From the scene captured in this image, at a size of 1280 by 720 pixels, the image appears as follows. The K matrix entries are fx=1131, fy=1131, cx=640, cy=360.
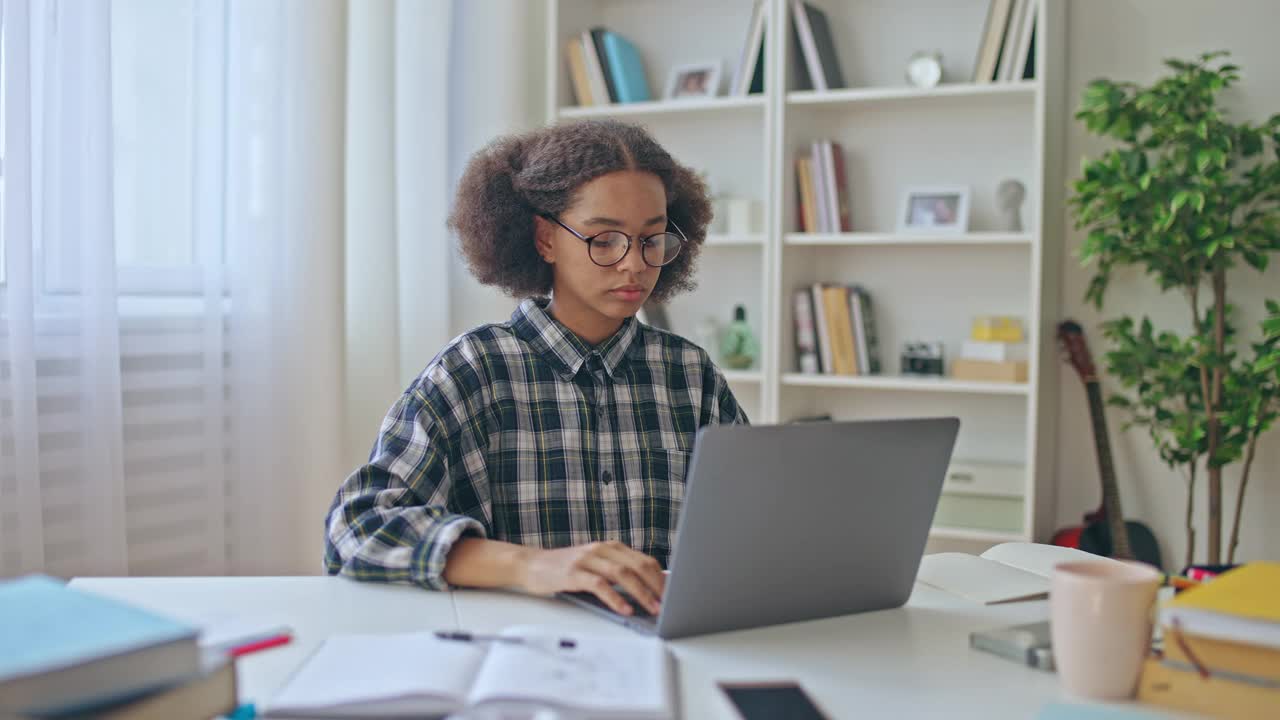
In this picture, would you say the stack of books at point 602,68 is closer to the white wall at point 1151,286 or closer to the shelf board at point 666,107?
the shelf board at point 666,107

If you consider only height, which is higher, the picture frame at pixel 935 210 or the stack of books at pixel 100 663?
the picture frame at pixel 935 210

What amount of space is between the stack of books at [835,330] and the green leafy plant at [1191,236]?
2.02 feet

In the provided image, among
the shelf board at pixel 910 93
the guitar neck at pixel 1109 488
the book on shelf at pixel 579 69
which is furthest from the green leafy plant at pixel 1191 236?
the book on shelf at pixel 579 69

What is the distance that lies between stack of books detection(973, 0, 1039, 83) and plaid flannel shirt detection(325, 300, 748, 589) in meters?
1.75

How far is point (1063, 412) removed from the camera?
3.28 m

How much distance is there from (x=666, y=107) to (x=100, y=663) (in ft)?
9.14

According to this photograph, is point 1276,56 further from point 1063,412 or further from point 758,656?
point 758,656

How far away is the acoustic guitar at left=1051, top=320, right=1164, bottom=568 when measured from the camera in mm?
3031

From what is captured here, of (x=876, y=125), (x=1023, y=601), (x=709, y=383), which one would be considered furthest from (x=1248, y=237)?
(x=1023, y=601)

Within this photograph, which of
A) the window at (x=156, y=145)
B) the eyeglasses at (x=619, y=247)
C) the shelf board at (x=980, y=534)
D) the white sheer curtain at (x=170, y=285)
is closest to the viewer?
the eyeglasses at (x=619, y=247)

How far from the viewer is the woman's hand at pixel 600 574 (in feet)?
3.64

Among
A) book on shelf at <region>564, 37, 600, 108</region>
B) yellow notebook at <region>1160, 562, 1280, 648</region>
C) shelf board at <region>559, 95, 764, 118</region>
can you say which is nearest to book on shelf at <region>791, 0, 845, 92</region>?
shelf board at <region>559, 95, 764, 118</region>

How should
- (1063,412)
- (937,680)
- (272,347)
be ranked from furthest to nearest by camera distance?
(1063,412) < (272,347) < (937,680)

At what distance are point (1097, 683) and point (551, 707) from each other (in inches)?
16.8
